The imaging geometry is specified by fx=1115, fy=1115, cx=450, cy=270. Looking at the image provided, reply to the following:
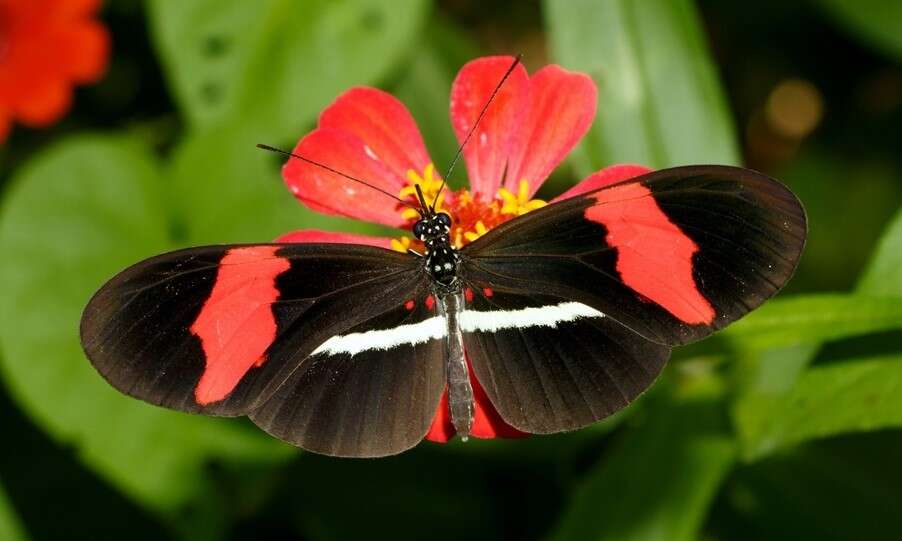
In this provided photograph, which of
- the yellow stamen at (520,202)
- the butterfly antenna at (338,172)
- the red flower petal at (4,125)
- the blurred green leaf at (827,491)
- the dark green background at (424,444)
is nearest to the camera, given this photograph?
the butterfly antenna at (338,172)

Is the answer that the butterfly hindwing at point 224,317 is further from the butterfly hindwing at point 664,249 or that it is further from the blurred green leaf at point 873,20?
the blurred green leaf at point 873,20

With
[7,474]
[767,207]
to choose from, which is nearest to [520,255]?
[767,207]

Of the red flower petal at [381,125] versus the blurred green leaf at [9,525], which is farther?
the blurred green leaf at [9,525]

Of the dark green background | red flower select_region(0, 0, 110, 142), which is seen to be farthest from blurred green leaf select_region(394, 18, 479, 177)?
red flower select_region(0, 0, 110, 142)

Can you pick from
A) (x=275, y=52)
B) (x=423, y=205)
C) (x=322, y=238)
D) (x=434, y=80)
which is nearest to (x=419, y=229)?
(x=423, y=205)

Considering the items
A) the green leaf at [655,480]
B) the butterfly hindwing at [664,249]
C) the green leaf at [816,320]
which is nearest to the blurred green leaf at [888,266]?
the green leaf at [816,320]

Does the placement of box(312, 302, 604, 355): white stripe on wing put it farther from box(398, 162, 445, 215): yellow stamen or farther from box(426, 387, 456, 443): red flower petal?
box(398, 162, 445, 215): yellow stamen

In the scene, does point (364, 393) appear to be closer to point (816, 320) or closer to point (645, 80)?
point (816, 320)
